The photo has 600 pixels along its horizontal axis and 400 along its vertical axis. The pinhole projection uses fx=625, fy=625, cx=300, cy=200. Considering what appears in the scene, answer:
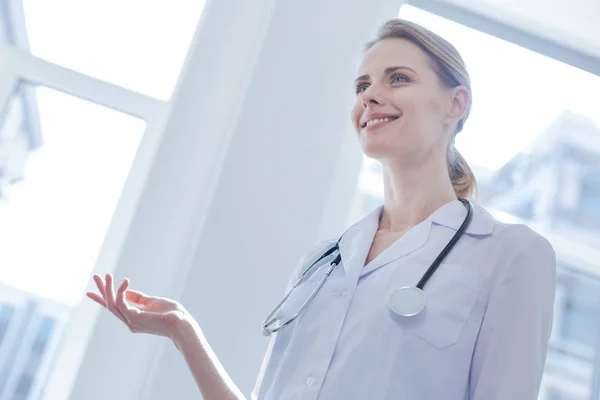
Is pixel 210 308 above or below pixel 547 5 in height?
below

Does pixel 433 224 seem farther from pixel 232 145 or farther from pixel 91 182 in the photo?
pixel 91 182

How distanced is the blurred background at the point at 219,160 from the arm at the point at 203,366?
1.75ft

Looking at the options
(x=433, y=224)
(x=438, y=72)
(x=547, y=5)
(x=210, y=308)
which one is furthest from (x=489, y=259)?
(x=547, y=5)

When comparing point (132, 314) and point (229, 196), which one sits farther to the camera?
point (229, 196)

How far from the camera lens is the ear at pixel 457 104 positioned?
4.27 feet

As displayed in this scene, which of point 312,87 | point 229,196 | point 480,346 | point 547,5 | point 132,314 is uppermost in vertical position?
point 547,5

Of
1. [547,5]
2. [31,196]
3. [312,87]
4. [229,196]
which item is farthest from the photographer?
[547,5]

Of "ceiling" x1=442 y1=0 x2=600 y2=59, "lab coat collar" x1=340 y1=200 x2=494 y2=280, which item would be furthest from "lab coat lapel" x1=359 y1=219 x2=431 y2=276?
"ceiling" x1=442 y1=0 x2=600 y2=59

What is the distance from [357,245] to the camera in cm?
120

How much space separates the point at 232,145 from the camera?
1830mm

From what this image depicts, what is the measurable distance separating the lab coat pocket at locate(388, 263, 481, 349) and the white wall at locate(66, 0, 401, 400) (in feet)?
2.57

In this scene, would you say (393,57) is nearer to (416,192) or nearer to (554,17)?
(416,192)

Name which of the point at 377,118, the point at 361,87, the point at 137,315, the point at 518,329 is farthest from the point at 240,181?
the point at 518,329

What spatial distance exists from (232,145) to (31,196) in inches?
32.6
